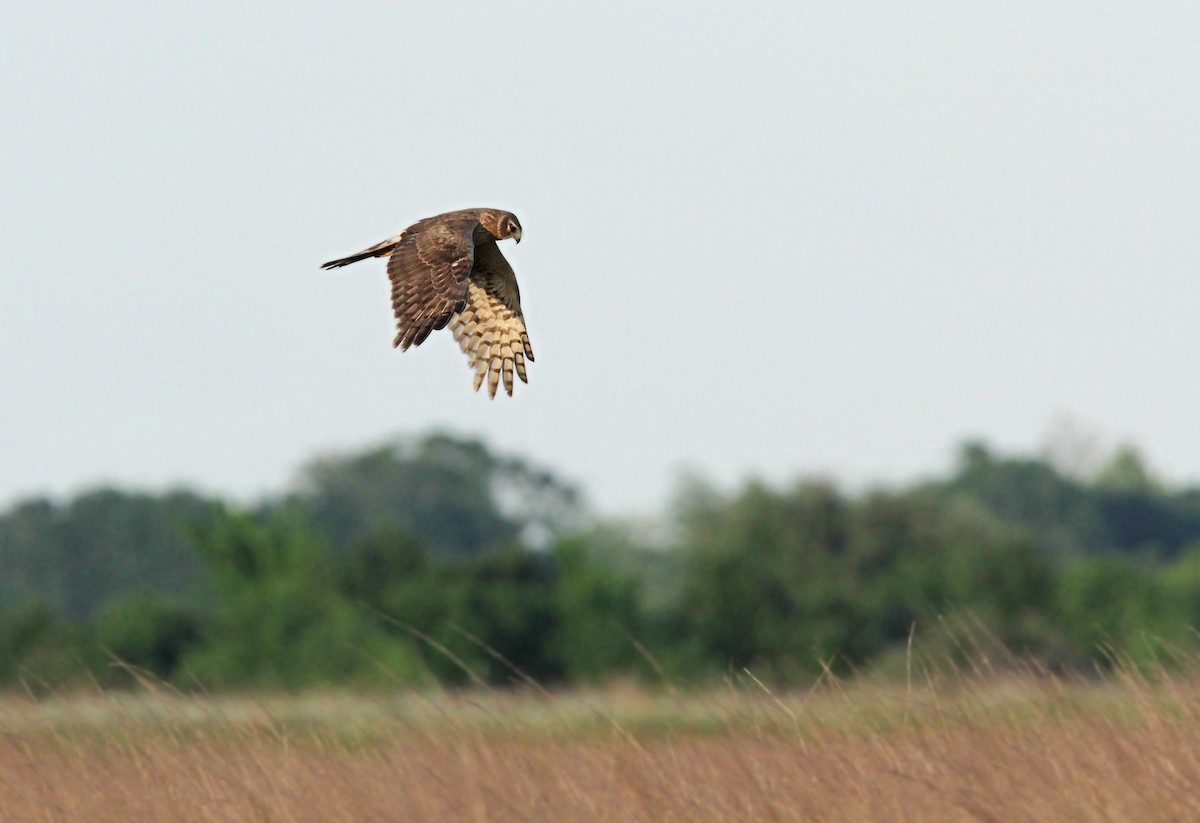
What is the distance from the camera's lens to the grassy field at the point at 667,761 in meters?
5.72

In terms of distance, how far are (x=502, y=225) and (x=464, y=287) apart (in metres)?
1.26

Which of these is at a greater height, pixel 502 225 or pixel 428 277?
pixel 502 225

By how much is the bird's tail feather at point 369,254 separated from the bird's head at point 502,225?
601 millimetres

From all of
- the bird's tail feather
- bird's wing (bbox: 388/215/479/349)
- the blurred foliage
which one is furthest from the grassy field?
the blurred foliage

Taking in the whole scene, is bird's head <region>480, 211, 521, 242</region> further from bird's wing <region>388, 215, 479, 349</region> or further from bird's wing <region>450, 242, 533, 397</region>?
bird's wing <region>388, 215, 479, 349</region>

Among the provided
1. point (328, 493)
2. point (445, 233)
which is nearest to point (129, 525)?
point (328, 493)

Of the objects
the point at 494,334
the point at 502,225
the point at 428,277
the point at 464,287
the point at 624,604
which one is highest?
the point at 502,225

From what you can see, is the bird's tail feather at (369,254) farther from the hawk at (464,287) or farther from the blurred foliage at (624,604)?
the blurred foliage at (624,604)

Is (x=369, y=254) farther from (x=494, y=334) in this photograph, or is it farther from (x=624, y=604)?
(x=624, y=604)

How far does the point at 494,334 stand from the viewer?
355 inches

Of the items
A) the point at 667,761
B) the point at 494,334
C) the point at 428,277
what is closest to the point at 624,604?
the point at 494,334

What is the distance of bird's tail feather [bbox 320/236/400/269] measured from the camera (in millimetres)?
8188

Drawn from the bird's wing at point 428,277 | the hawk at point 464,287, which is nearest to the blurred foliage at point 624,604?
the hawk at point 464,287

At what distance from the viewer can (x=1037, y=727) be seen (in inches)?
251
